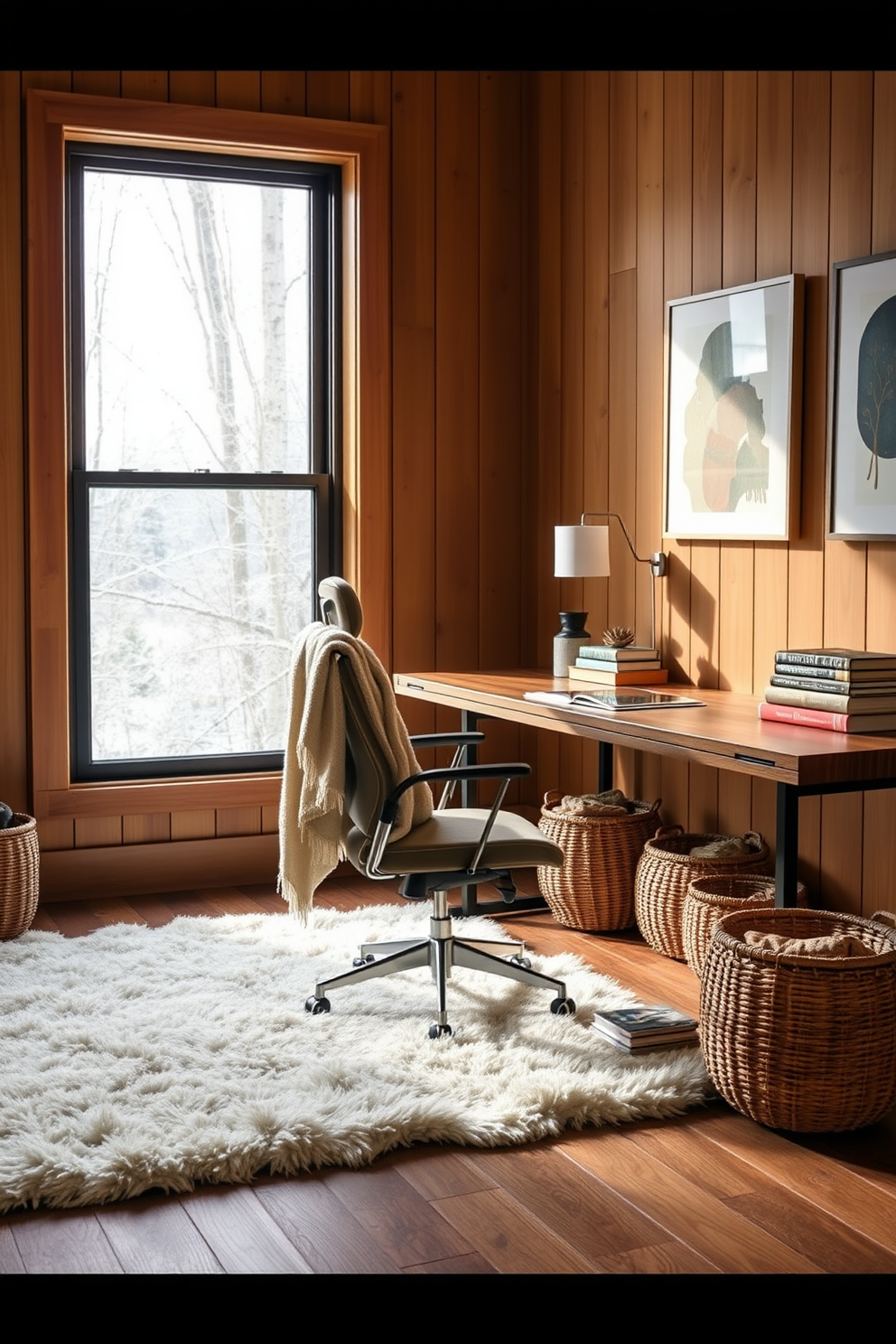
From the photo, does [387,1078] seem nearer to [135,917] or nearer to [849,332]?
[135,917]

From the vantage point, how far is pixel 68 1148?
8.29ft

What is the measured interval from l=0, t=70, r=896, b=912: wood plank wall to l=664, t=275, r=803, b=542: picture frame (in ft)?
0.18

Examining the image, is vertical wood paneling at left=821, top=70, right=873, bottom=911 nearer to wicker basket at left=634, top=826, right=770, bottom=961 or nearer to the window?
wicker basket at left=634, top=826, right=770, bottom=961

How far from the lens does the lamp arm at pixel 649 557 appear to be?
432cm

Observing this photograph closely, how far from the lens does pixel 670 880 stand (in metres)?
3.78

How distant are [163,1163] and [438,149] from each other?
12.1 feet

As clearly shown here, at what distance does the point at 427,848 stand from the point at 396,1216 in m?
1.01

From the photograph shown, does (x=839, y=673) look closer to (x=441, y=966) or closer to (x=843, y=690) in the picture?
(x=843, y=690)

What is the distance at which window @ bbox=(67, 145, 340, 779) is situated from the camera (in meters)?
4.54

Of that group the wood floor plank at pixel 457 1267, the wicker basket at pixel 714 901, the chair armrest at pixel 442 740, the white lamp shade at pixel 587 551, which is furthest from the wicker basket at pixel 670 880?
the wood floor plank at pixel 457 1267

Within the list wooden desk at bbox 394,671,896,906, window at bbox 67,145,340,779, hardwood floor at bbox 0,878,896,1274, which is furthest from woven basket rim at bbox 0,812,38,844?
hardwood floor at bbox 0,878,896,1274

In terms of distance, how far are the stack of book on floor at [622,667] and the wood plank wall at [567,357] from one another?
0.31ft

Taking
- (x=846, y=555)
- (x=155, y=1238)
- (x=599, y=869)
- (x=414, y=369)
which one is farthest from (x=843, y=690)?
(x=414, y=369)
